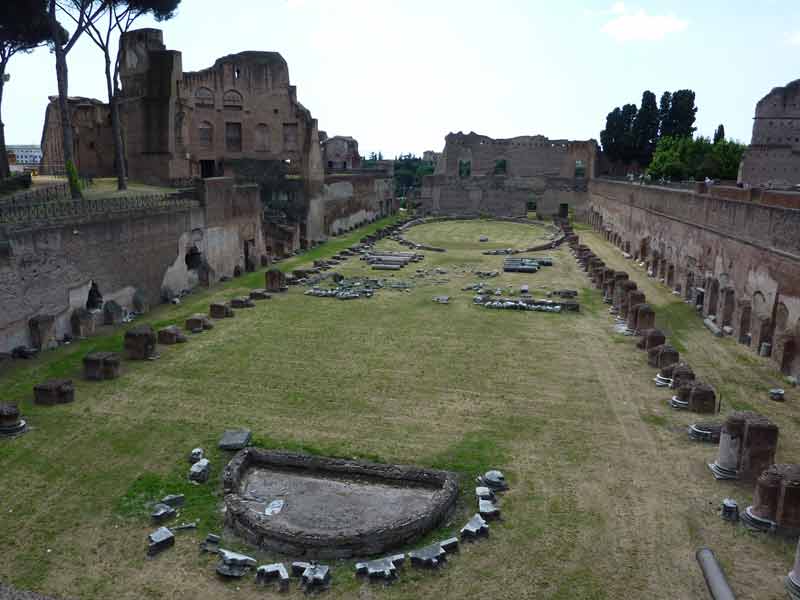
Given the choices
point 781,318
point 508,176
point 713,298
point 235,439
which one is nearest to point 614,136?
point 508,176

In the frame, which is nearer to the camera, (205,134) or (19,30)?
Result: (19,30)

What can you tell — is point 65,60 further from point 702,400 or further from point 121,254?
point 702,400

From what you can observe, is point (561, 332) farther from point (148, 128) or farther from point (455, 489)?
point (148, 128)

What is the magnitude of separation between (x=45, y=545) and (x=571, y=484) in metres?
6.41

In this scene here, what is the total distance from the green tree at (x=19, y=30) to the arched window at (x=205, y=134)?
1100cm

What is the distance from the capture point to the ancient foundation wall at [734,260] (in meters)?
13.8

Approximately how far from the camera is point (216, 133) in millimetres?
35062

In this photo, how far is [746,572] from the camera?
274 inches

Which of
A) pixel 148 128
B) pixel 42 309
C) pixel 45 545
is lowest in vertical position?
pixel 45 545

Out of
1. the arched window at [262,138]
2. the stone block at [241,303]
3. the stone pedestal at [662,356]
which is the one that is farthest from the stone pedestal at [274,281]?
the arched window at [262,138]

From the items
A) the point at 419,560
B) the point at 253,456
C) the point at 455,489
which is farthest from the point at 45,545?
the point at 455,489

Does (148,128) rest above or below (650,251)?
above

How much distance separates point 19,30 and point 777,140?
112 feet

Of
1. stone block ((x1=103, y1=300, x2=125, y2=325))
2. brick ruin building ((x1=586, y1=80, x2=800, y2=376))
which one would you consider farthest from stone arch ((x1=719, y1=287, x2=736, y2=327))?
stone block ((x1=103, y1=300, x2=125, y2=325))
